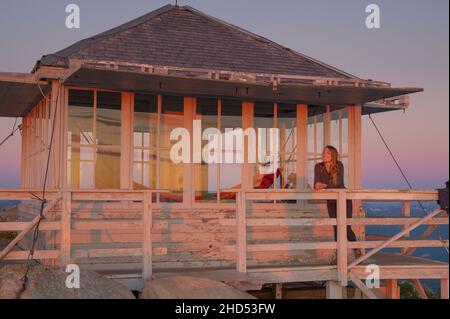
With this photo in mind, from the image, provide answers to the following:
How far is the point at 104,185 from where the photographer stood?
37.8 ft

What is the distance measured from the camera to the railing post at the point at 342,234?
1035 centimetres

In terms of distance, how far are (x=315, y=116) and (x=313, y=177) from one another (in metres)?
1.09

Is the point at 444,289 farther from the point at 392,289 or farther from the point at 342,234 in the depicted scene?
the point at 342,234

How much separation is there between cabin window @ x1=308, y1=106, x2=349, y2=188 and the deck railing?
6.70 feet

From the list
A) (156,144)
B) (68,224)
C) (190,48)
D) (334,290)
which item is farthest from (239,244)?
(190,48)

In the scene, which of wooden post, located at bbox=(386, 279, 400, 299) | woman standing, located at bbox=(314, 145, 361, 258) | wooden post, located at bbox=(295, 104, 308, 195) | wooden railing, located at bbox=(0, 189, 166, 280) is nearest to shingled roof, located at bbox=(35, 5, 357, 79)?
wooden post, located at bbox=(295, 104, 308, 195)

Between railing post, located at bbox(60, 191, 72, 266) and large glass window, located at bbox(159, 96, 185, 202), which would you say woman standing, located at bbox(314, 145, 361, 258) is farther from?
railing post, located at bbox(60, 191, 72, 266)

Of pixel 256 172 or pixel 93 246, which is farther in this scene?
pixel 256 172

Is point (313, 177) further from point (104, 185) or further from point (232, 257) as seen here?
point (104, 185)

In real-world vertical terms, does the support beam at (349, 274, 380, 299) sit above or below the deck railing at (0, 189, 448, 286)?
below

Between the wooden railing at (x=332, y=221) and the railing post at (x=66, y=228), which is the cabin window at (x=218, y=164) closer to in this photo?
the wooden railing at (x=332, y=221)

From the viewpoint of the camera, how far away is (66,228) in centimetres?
940

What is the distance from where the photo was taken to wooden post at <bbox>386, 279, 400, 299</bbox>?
1153 centimetres
